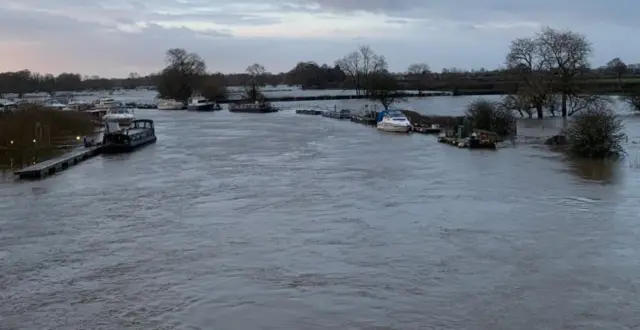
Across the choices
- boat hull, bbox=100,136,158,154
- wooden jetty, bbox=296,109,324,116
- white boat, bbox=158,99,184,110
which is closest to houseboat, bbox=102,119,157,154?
boat hull, bbox=100,136,158,154

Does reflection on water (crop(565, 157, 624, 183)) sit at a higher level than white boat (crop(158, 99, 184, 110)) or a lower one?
lower

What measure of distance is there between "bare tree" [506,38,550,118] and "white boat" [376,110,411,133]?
358 inches

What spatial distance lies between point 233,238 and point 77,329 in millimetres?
5236

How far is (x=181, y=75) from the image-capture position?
9400 centimetres

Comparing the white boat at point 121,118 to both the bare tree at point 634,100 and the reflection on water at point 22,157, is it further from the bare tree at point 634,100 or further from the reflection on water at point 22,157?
the bare tree at point 634,100

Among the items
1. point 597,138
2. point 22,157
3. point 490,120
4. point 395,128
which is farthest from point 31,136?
point 597,138

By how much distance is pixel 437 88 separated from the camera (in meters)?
118

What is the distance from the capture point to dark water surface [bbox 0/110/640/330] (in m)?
10.5

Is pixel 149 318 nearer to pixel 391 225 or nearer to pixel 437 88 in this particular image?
pixel 391 225

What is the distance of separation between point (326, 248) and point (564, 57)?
1550 inches

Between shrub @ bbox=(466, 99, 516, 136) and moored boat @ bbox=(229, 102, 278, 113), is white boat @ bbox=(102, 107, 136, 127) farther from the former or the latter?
shrub @ bbox=(466, 99, 516, 136)

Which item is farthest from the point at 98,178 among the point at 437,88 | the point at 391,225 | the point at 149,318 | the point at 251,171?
the point at 437,88

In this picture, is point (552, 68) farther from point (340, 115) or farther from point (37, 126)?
point (37, 126)

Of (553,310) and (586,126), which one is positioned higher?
(586,126)
